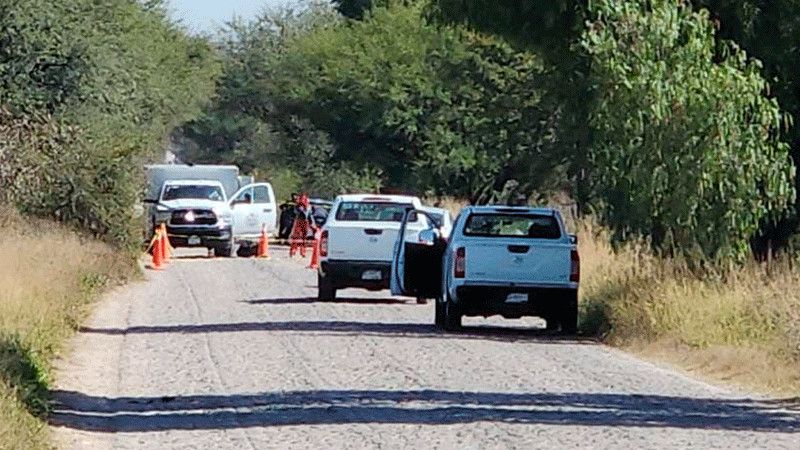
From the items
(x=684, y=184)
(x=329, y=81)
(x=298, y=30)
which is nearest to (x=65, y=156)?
(x=684, y=184)

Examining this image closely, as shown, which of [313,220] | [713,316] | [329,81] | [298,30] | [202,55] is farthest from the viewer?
[298,30]

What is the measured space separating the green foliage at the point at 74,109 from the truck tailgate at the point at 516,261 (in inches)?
534

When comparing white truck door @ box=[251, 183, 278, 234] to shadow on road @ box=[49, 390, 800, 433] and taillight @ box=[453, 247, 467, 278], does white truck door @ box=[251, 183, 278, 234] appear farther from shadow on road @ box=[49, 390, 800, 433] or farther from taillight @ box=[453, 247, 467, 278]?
shadow on road @ box=[49, 390, 800, 433]

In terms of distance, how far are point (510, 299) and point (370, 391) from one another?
7.14 m

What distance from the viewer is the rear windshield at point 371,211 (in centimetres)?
3114

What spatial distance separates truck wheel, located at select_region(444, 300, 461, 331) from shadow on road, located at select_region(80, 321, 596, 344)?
122 millimetres

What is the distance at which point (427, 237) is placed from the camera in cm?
2723

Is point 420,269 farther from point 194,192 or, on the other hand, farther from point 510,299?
point 194,192

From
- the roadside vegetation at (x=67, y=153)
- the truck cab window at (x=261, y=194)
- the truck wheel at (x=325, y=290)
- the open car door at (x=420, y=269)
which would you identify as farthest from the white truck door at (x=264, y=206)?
the open car door at (x=420, y=269)

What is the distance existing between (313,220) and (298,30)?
5092cm

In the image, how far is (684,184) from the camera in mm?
23078

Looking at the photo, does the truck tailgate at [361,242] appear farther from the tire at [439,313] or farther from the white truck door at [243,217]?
the white truck door at [243,217]

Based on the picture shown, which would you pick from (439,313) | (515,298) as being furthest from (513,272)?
(439,313)

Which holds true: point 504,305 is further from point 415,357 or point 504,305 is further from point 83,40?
point 83,40
